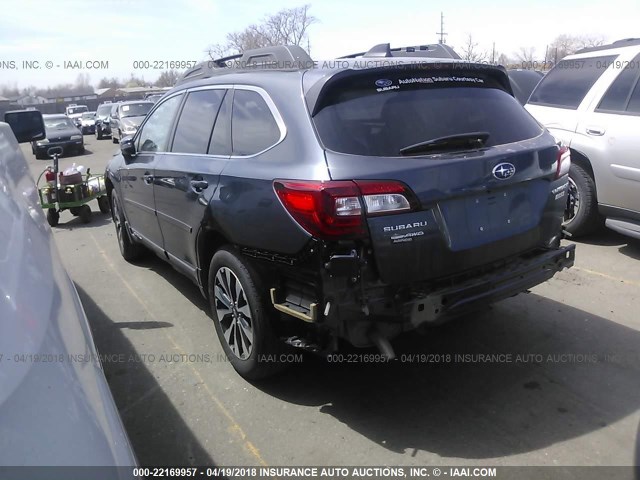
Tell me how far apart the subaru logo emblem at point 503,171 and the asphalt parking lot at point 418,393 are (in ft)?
3.58

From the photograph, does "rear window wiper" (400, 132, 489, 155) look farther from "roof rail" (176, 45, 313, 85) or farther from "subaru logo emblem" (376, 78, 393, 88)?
"roof rail" (176, 45, 313, 85)

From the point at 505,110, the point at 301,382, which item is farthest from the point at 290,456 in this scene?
the point at 505,110

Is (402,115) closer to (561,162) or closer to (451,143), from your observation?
(451,143)

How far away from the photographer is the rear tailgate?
268 centimetres

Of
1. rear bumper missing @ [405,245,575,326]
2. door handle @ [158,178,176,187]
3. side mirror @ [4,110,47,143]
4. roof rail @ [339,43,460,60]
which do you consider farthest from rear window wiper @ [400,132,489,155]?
side mirror @ [4,110,47,143]

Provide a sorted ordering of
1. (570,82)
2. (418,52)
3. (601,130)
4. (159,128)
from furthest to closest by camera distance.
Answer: (570,82) → (601,130) → (159,128) → (418,52)

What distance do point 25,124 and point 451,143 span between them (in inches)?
125

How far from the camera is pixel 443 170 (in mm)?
2762

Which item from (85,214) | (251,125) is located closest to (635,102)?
(251,125)

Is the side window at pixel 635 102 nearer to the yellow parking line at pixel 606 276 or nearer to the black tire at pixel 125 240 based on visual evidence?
the yellow parking line at pixel 606 276

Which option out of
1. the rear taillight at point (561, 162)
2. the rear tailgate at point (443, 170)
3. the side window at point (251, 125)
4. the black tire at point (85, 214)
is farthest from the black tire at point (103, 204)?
the rear taillight at point (561, 162)

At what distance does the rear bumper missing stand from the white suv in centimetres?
193

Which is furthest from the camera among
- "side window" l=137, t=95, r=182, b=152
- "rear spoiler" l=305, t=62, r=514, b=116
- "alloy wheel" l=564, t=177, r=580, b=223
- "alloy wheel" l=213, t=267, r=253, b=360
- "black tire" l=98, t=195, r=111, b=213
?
"black tire" l=98, t=195, r=111, b=213

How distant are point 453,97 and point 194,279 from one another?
227cm
